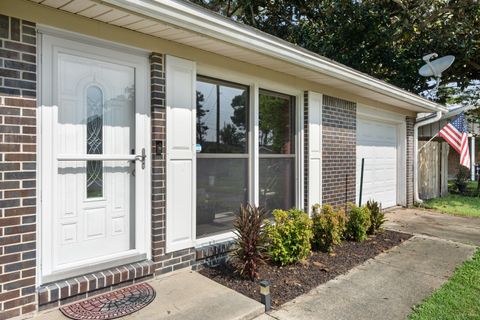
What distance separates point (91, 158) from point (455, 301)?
150 inches

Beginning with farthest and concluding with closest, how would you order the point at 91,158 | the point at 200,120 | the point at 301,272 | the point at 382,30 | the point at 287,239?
1. the point at 382,30
2. the point at 200,120
3. the point at 287,239
4. the point at 301,272
5. the point at 91,158

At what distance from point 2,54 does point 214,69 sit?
89.0 inches

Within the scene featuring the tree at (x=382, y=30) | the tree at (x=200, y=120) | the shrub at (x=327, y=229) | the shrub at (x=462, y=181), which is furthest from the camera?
the shrub at (x=462, y=181)

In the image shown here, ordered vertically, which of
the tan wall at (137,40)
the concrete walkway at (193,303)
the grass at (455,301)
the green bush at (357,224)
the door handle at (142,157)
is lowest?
the grass at (455,301)

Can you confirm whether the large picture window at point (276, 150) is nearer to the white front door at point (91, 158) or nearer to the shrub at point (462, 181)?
the white front door at point (91, 158)

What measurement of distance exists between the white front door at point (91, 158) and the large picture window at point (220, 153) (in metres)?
0.85

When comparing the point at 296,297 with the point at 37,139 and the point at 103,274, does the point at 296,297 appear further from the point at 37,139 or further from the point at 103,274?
the point at 37,139

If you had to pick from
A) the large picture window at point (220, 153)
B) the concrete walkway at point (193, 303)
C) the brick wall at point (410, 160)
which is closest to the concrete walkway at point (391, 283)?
the concrete walkway at point (193, 303)

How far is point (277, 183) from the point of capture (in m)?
5.43

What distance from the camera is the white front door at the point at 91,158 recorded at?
9.87 ft

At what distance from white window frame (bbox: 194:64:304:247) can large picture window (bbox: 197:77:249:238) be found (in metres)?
0.07

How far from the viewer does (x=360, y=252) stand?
4840 mm

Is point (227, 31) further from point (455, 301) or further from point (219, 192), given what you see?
point (455, 301)

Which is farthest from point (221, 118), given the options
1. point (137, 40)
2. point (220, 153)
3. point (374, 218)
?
point (374, 218)
